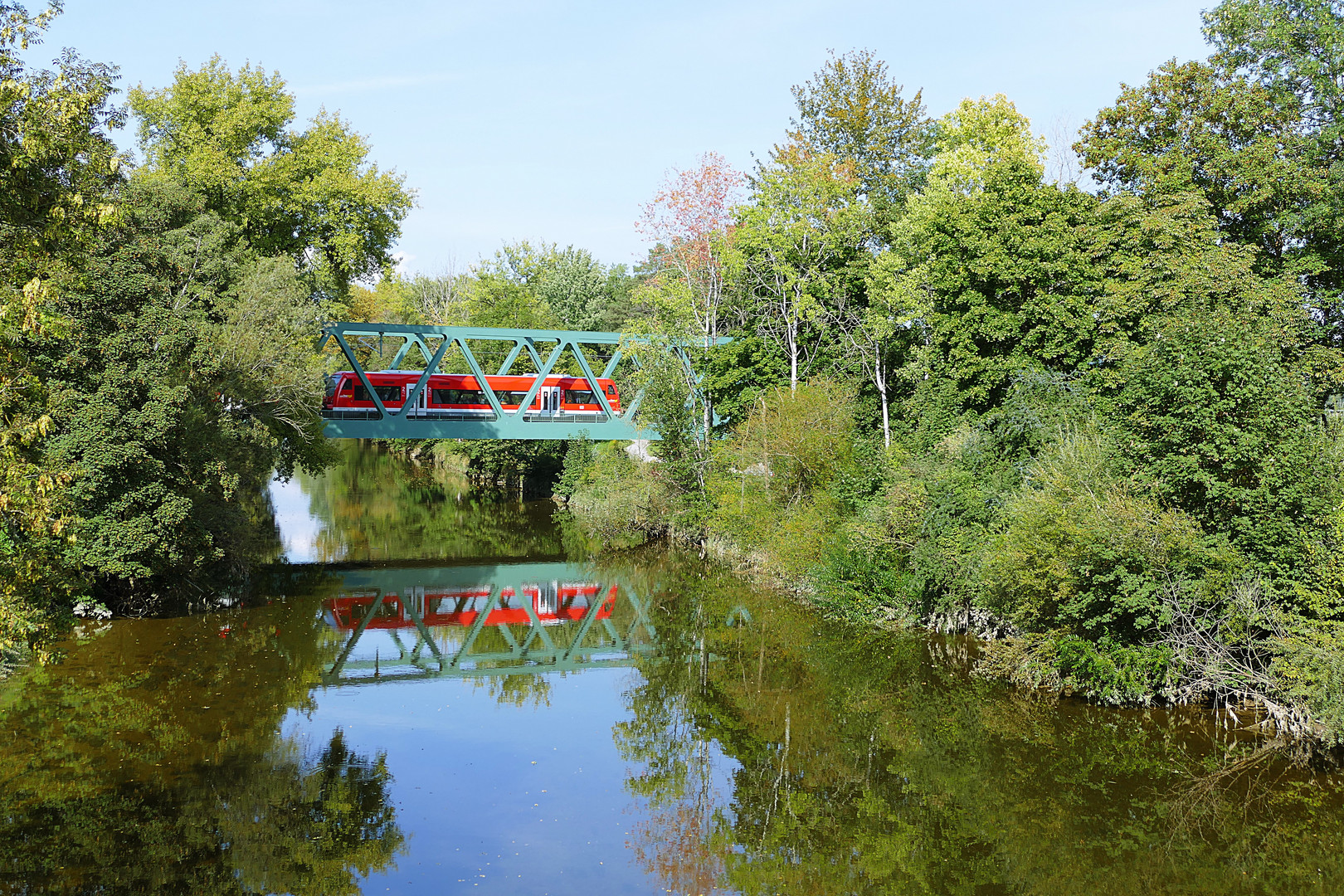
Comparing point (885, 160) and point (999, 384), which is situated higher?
point (885, 160)

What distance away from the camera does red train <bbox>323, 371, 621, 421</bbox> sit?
36000 millimetres

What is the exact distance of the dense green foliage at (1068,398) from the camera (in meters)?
13.6

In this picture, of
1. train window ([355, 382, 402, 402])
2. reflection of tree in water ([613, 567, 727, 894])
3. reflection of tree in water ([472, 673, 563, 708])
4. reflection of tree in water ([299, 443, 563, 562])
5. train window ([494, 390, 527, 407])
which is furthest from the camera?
train window ([494, 390, 527, 407])

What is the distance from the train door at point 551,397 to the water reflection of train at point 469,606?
48.6ft

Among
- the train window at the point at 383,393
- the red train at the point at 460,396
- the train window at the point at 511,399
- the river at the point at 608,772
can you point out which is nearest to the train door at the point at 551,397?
the red train at the point at 460,396

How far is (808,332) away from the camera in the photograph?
3039 centimetres

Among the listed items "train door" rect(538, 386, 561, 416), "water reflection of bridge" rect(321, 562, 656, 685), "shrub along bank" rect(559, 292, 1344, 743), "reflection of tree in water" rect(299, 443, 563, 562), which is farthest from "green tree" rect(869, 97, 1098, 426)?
"train door" rect(538, 386, 561, 416)

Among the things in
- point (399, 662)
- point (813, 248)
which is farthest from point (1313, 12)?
point (399, 662)

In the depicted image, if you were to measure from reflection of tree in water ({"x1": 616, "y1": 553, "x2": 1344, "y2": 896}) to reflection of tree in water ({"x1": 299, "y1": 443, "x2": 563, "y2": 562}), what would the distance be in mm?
15103

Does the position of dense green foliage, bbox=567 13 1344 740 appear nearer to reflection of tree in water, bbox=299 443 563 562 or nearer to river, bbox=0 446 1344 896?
river, bbox=0 446 1344 896

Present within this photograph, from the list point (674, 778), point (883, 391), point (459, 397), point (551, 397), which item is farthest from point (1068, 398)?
point (459, 397)

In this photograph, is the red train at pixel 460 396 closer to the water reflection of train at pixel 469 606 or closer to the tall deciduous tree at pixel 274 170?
the tall deciduous tree at pixel 274 170

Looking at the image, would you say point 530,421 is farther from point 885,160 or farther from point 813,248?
point 885,160

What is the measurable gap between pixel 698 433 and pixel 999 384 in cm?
996
